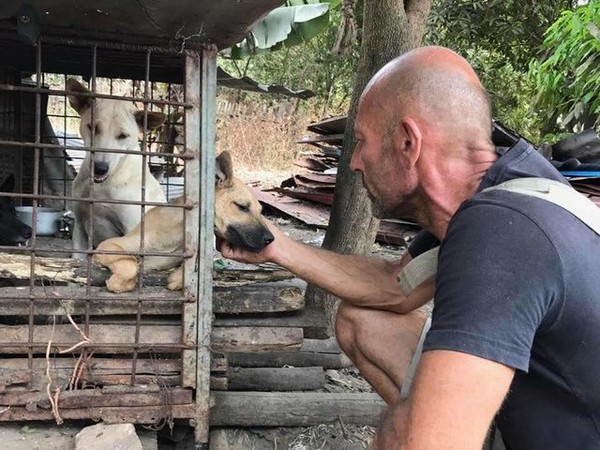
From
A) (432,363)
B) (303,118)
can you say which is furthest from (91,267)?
(303,118)

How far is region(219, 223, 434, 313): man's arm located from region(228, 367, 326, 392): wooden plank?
3.64 ft

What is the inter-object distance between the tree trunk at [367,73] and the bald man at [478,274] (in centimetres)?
196

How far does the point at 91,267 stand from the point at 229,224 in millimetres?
717

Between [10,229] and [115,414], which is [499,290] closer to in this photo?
[115,414]

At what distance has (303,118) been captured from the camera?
664 inches

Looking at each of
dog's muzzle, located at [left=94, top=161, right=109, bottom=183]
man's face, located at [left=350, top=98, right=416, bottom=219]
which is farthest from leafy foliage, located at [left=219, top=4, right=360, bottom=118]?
man's face, located at [left=350, top=98, right=416, bottom=219]

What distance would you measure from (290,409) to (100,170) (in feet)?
6.08

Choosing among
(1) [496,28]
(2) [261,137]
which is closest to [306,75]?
(2) [261,137]

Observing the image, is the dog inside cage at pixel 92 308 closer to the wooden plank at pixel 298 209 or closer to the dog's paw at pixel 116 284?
the dog's paw at pixel 116 284

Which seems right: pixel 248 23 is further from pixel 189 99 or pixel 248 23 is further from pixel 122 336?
pixel 122 336

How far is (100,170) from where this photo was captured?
403 cm

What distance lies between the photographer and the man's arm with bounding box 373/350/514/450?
147 centimetres

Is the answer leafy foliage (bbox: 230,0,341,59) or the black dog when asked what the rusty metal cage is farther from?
leafy foliage (bbox: 230,0,341,59)

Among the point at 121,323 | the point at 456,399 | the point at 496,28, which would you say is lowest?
the point at 121,323
